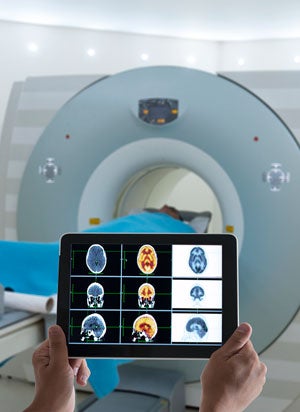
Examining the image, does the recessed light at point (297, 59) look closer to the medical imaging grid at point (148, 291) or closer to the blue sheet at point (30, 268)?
the blue sheet at point (30, 268)

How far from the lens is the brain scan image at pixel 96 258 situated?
2.53 ft

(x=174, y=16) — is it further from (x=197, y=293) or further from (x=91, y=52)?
(x=197, y=293)

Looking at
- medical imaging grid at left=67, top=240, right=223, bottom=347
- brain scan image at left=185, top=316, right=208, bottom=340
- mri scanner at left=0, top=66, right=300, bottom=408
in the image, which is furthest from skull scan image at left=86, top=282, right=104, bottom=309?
mri scanner at left=0, top=66, right=300, bottom=408

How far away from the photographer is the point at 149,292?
2.54ft

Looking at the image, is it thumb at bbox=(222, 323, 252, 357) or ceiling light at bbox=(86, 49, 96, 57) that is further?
ceiling light at bbox=(86, 49, 96, 57)

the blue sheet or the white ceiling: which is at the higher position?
the white ceiling

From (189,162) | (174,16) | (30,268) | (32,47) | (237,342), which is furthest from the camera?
(32,47)

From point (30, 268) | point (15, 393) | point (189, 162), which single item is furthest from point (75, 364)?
point (15, 393)

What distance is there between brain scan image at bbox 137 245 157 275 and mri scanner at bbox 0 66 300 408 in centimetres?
161

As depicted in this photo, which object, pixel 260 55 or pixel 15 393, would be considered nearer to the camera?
pixel 15 393

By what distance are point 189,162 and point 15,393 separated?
1.26m

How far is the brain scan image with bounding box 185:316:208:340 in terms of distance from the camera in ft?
2.49

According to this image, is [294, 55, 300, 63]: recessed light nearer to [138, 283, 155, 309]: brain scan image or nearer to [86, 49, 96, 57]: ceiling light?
[86, 49, 96, 57]: ceiling light

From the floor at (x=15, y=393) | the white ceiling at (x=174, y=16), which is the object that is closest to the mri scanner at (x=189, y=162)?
the white ceiling at (x=174, y=16)
